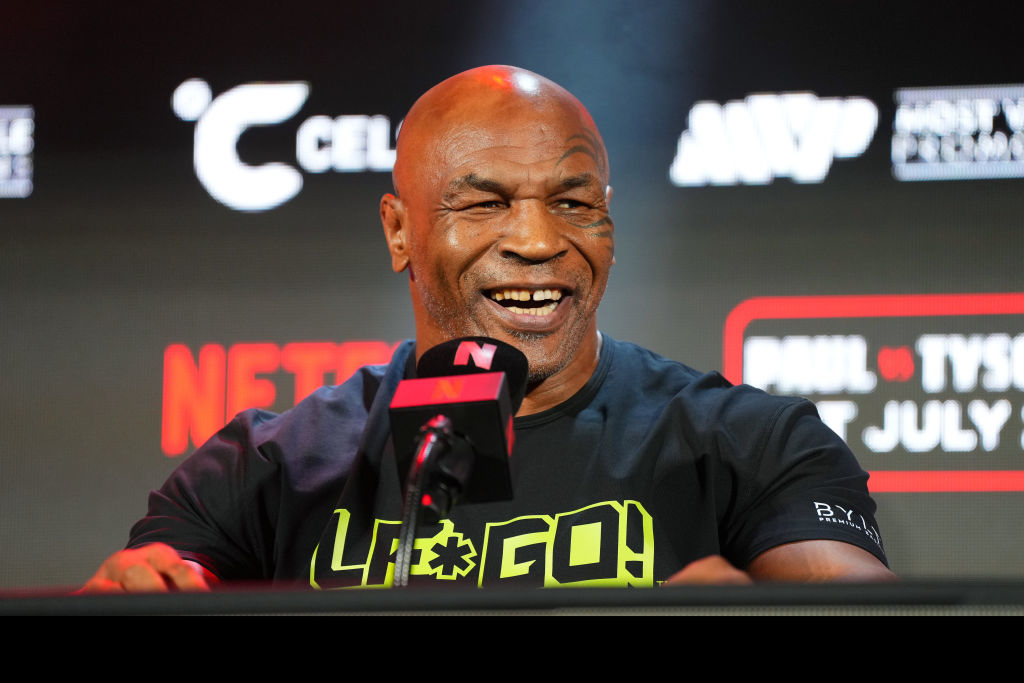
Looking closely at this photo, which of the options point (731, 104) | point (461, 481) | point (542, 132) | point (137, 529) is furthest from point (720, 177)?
point (461, 481)

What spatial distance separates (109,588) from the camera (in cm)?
125

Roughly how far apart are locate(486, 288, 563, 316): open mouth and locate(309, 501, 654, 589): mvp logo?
0.35 m

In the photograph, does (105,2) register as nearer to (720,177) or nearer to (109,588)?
(720,177)

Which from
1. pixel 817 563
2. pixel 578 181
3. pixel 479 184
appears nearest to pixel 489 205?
pixel 479 184

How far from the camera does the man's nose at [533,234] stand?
177cm

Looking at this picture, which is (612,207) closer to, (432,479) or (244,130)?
(244,130)

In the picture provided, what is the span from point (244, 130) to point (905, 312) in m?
1.56

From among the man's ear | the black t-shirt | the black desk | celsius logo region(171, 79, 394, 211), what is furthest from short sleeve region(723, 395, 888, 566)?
celsius logo region(171, 79, 394, 211)

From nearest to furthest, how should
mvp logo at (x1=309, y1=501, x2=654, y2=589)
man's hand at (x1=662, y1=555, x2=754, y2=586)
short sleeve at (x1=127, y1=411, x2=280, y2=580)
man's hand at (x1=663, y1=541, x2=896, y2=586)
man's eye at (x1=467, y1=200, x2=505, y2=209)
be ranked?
1. man's hand at (x1=662, y1=555, x2=754, y2=586)
2. man's hand at (x1=663, y1=541, x2=896, y2=586)
3. mvp logo at (x1=309, y1=501, x2=654, y2=589)
4. short sleeve at (x1=127, y1=411, x2=280, y2=580)
5. man's eye at (x1=467, y1=200, x2=505, y2=209)

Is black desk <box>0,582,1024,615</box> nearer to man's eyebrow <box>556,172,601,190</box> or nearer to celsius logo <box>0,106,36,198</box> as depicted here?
man's eyebrow <box>556,172,601,190</box>

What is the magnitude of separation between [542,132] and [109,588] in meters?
0.98

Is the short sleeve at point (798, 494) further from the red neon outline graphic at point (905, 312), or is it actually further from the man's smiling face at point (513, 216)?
the red neon outline graphic at point (905, 312)

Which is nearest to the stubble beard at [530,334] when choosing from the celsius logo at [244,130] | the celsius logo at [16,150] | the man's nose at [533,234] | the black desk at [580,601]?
the man's nose at [533,234]

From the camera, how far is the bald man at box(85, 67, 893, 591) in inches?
62.8
